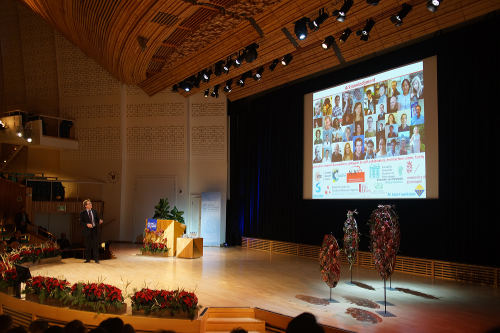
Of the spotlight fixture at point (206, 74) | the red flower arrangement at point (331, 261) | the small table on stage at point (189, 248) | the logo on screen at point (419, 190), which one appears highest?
the spotlight fixture at point (206, 74)

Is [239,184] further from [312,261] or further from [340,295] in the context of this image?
[340,295]

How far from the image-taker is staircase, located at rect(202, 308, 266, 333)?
555 centimetres

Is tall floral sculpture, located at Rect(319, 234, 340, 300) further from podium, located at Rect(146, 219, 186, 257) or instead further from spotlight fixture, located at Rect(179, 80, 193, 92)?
spotlight fixture, located at Rect(179, 80, 193, 92)

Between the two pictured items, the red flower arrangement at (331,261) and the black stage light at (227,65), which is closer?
the red flower arrangement at (331,261)

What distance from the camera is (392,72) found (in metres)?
9.32

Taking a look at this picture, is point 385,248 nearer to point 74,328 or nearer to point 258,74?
point 74,328

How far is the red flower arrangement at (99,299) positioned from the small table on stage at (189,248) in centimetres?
549

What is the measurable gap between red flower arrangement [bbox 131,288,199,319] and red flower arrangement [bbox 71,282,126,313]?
21 centimetres

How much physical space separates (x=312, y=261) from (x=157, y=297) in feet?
20.6

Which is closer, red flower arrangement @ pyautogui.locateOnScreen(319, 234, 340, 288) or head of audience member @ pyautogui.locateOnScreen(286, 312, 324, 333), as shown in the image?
head of audience member @ pyautogui.locateOnScreen(286, 312, 324, 333)

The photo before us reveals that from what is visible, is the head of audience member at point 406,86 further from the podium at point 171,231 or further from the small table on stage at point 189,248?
the podium at point 171,231

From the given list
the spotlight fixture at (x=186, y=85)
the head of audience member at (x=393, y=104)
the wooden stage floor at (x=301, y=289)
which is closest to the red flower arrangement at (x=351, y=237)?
the wooden stage floor at (x=301, y=289)

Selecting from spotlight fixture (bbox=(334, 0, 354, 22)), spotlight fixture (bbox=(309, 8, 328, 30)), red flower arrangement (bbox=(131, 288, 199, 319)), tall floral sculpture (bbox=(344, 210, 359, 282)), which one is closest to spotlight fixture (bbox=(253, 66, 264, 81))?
spotlight fixture (bbox=(309, 8, 328, 30))

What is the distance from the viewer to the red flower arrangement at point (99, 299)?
5.39 meters
